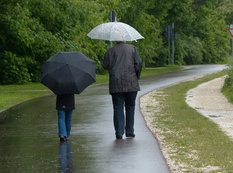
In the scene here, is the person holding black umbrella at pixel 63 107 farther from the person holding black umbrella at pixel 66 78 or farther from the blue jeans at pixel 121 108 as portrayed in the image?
the blue jeans at pixel 121 108

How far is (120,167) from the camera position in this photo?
795cm

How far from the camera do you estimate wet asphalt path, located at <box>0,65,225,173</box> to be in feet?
26.4

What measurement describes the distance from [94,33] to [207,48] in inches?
2346

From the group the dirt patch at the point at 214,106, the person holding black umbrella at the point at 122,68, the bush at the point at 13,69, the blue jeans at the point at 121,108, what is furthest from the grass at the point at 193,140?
the bush at the point at 13,69

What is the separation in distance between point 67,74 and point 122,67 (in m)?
0.93

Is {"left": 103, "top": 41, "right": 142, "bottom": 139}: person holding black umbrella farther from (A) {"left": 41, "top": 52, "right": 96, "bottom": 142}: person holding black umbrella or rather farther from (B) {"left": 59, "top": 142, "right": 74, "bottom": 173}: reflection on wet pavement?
(B) {"left": 59, "top": 142, "right": 74, "bottom": 173}: reflection on wet pavement

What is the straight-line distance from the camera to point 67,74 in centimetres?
1045

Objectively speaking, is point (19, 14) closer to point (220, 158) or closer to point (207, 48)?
point (220, 158)

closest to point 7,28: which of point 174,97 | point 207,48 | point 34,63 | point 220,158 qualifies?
point 34,63

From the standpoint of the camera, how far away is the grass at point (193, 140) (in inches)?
319

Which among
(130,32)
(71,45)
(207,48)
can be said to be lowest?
(207,48)

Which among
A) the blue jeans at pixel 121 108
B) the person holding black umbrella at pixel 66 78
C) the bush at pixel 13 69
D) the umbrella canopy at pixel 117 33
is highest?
the umbrella canopy at pixel 117 33

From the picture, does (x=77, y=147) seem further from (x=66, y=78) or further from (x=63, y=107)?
(x=66, y=78)

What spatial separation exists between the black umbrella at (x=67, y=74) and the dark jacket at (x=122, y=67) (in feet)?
1.20
